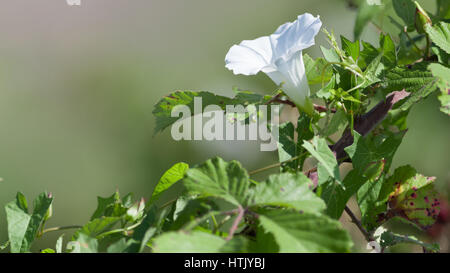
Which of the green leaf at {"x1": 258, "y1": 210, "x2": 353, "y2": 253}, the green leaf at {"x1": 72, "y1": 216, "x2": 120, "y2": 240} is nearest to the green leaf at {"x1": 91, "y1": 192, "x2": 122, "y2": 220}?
the green leaf at {"x1": 72, "y1": 216, "x2": 120, "y2": 240}

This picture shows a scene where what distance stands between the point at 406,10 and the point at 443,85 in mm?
191

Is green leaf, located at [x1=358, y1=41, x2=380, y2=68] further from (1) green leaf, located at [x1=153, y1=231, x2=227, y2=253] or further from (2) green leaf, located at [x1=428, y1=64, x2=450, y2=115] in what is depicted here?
(1) green leaf, located at [x1=153, y1=231, x2=227, y2=253]

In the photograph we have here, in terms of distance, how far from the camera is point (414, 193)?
39cm

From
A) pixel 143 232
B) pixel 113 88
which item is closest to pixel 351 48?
pixel 143 232

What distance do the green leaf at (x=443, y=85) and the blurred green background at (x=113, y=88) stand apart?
1001 mm

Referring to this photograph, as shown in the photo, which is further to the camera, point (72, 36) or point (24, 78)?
point (72, 36)

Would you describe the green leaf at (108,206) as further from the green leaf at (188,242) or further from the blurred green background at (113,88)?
the blurred green background at (113,88)

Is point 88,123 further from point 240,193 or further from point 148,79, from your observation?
point 240,193

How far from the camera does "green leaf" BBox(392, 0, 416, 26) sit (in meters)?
0.47

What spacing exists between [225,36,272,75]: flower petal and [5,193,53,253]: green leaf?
200 millimetres

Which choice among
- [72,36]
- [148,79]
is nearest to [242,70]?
[148,79]

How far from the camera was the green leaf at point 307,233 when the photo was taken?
24 centimetres

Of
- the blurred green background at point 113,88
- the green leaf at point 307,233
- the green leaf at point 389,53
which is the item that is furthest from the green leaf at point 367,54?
the blurred green background at point 113,88
